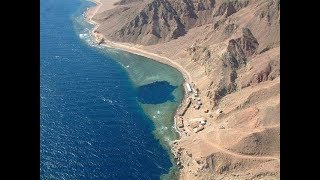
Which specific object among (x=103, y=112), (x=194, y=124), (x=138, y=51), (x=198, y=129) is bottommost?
(x=138, y=51)

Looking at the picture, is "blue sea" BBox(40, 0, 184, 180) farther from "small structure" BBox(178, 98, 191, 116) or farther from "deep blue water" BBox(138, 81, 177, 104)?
"small structure" BBox(178, 98, 191, 116)

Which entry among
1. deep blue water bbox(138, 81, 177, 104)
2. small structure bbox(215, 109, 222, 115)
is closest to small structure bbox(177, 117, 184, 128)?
small structure bbox(215, 109, 222, 115)

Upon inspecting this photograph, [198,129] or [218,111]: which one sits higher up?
[198,129]

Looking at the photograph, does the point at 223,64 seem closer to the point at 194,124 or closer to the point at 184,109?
the point at 184,109

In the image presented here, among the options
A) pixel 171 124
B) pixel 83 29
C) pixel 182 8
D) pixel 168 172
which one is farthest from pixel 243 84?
pixel 83 29

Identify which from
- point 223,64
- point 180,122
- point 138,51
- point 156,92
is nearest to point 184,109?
point 180,122

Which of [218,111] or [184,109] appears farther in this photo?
[184,109]
